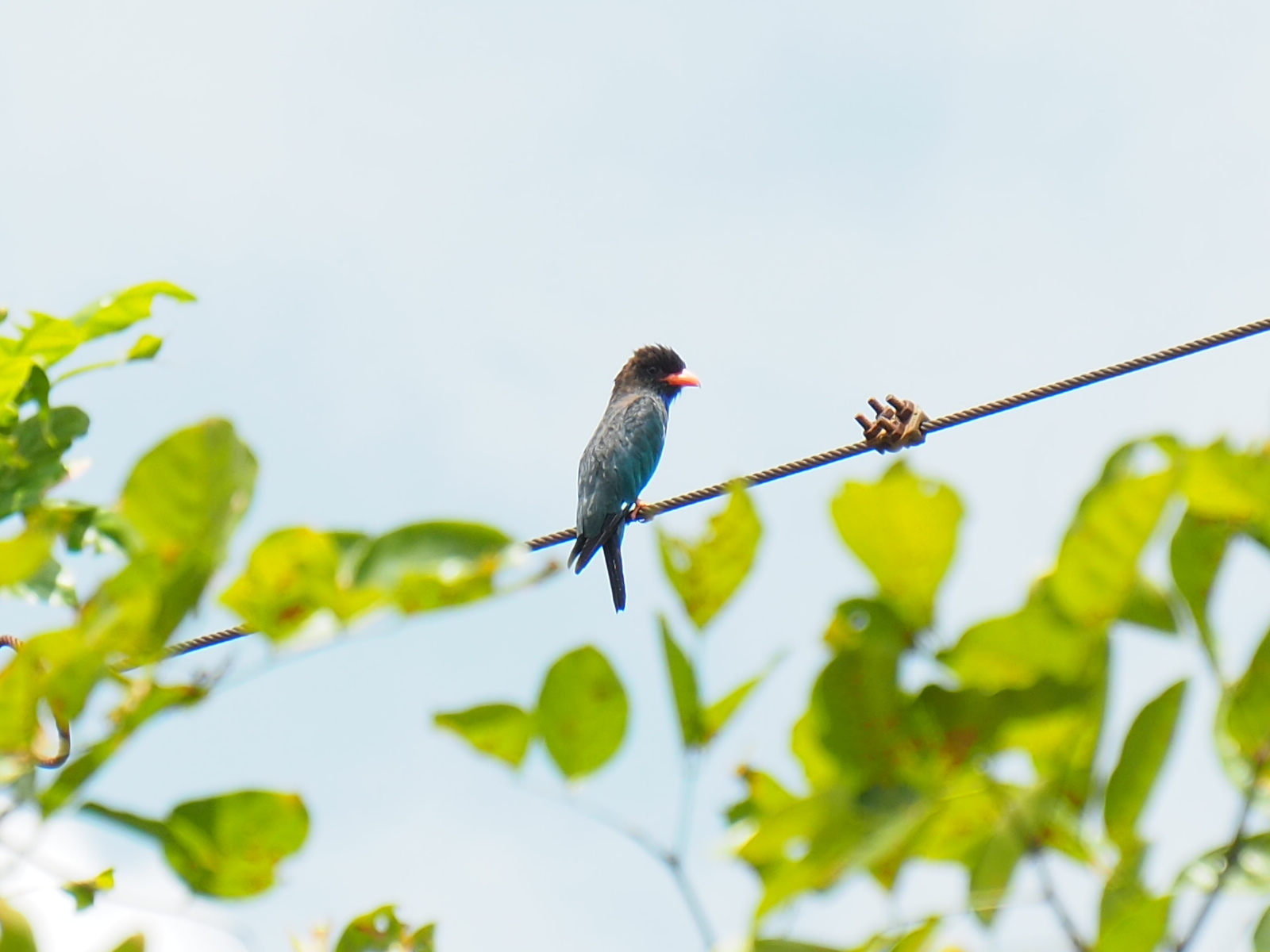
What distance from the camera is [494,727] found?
1002 mm

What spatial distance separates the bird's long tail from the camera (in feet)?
30.3

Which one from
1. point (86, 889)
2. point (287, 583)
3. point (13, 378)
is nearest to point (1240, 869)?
point (287, 583)

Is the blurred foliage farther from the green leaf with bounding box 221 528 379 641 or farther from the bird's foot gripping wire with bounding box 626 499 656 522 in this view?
the bird's foot gripping wire with bounding box 626 499 656 522

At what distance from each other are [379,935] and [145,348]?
4.70 ft

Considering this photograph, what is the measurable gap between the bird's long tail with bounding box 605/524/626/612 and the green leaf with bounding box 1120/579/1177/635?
8336 mm

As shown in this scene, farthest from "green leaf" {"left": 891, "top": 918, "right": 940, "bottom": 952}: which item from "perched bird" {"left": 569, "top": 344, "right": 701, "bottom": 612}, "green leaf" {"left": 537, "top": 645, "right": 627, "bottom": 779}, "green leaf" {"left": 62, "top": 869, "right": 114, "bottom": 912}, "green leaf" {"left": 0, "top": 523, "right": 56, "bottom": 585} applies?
"perched bird" {"left": 569, "top": 344, "right": 701, "bottom": 612}

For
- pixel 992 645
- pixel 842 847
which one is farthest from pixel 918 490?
pixel 842 847

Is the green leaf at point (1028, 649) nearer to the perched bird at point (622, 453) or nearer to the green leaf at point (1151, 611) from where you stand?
the green leaf at point (1151, 611)

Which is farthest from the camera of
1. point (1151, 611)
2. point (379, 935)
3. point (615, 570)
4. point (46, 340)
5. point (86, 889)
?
point (615, 570)

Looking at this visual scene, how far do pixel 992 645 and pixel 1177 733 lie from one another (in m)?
0.14

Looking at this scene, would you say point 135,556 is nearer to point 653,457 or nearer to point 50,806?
point 50,806

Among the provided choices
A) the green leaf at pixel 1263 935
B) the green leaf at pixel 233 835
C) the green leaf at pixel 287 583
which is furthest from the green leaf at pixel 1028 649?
the green leaf at pixel 233 835

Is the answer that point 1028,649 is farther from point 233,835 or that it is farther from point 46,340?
point 46,340

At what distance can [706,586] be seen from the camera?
3.18 feet
